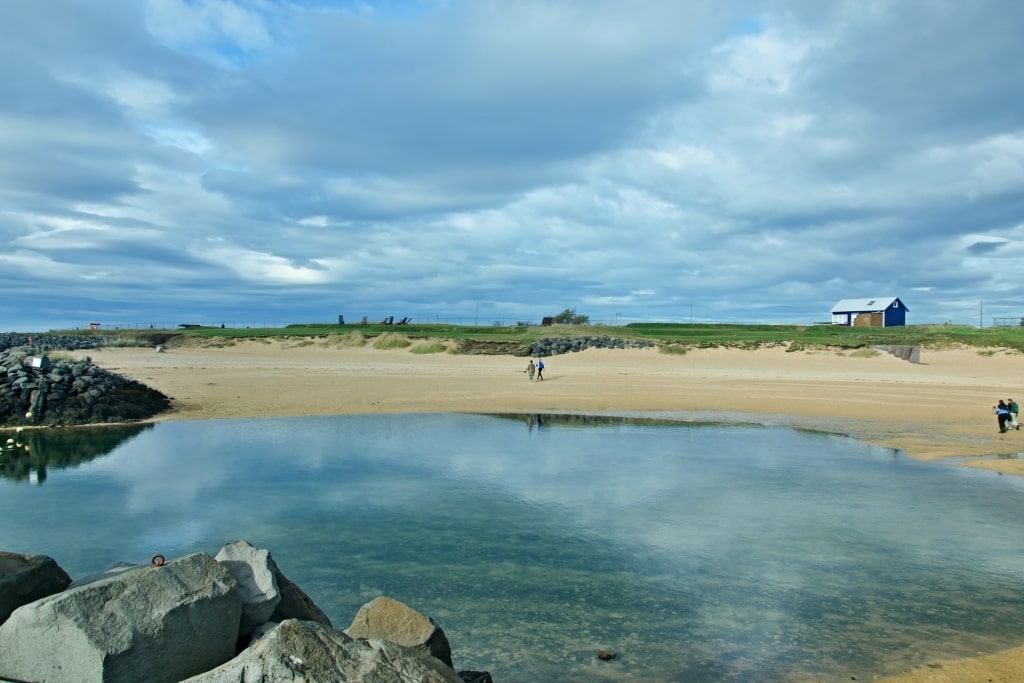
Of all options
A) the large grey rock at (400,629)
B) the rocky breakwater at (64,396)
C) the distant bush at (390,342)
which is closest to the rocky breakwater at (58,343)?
the distant bush at (390,342)

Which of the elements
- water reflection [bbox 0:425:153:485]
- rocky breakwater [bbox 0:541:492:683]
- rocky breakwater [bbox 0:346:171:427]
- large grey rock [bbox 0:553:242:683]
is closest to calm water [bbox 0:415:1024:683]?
water reflection [bbox 0:425:153:485]

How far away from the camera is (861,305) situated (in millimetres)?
105438

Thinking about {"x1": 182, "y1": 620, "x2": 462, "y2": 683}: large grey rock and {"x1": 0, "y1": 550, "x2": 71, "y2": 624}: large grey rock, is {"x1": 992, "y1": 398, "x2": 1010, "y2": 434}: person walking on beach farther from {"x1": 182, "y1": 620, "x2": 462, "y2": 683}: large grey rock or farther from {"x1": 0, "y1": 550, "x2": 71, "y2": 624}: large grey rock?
{"x1": 0, "y1": 550, "x2": 71, "y2": 624}: large grey rock

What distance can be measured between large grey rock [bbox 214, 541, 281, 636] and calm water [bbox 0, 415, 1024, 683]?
2.03 metres

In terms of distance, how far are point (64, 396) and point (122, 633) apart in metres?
22.2

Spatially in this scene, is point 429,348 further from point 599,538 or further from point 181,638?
point 181,638

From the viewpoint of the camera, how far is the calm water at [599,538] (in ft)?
22.8

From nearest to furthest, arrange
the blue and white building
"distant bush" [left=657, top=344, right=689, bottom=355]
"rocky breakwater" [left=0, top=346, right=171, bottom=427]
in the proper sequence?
"rocky breakwater" [left=0, top=346, right=171, bottom=427] < "distant bush" [left=657, top=344, right=689, bottom=355] < the blue and white building

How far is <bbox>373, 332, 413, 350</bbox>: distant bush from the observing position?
61906mm

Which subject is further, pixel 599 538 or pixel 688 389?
pixel 688 389

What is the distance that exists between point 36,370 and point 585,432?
715 inches

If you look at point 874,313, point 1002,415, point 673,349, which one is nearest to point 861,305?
point 874,313

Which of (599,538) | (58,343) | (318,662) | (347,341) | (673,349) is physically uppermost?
(347,341)

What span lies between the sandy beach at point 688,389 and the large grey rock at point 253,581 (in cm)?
502
